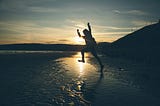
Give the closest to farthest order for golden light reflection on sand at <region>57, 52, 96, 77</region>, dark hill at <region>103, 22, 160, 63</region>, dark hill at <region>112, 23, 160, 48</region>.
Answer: golden light reflection on sand at <region>57, 52, 96, 77</region>
dark hill at <region>103, 22, 160, 63</region>
dark hill at <region>112, 23, 160, 48</region>

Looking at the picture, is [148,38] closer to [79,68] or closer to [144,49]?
[144,49]

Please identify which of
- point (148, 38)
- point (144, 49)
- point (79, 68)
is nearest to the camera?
point (79, 68)

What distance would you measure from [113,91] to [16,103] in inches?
242

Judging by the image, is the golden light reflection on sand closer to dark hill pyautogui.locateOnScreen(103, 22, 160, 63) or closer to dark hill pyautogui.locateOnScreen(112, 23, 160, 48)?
dark hill pyautogui.locateOnScreen(103, 22, 160, 63)

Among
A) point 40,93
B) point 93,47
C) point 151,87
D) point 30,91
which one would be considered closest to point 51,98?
point 40,93

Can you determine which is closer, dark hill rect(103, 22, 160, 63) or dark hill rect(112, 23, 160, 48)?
dark hill rect(103, 22, 160, 63)

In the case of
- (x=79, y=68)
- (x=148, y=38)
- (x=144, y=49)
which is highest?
(x=148, y=38)

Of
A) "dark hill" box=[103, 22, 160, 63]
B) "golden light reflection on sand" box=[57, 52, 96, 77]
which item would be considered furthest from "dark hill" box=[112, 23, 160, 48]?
"golden light reflection on sand" box=[57, 52, 96, 77]

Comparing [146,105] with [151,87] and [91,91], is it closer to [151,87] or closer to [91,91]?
[91,91]

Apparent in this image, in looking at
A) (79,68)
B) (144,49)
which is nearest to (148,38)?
(144,49)

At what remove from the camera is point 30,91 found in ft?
46.6

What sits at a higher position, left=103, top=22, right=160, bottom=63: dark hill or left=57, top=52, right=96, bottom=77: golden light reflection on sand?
left=103, top=22, right=160, bottom=63: dark hill

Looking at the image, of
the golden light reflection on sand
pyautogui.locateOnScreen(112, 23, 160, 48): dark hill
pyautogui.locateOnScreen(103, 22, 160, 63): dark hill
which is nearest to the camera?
the golden light reflection on sand

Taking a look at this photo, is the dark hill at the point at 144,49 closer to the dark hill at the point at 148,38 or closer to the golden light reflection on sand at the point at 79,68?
the dark hill at the point at 148,38
